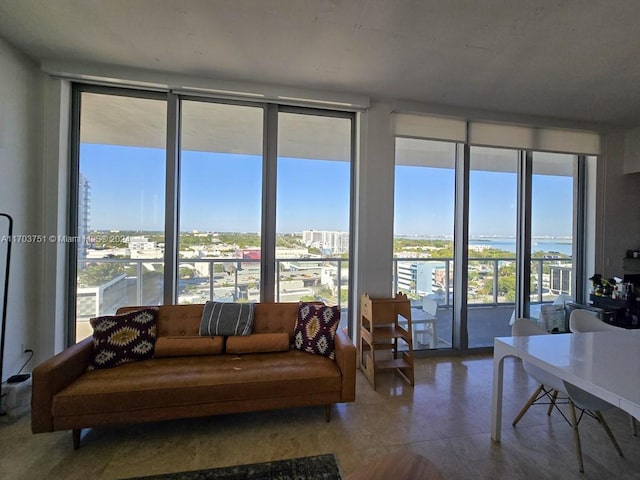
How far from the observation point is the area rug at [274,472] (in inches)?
61.4

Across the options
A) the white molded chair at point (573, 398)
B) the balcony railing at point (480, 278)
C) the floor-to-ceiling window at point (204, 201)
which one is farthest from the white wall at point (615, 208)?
the floor-to-ceiling window at point (204, 201)

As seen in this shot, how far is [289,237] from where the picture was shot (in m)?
3.02

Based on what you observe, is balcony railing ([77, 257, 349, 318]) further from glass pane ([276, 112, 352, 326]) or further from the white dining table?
the white dining table

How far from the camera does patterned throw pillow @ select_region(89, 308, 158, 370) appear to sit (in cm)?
205

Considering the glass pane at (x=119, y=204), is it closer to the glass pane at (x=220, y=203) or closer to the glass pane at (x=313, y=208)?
the glass pane at (x=220, y=203)

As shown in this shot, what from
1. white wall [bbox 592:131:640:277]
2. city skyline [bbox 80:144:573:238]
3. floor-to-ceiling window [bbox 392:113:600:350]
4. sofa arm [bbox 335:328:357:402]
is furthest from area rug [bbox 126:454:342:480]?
white wall [bbox 592:131:640:277]

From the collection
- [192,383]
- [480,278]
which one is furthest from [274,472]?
[480,278]

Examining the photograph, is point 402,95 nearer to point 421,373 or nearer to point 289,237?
point 289,237

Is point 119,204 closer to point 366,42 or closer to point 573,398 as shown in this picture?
point 366,42

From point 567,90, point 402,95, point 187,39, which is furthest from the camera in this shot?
point 402,95

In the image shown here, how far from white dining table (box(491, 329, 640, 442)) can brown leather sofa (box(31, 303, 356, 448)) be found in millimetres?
983

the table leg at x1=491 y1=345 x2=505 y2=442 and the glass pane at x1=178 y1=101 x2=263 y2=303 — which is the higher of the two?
the glass pane at x1=178 y1=101 x2=263 y2=303

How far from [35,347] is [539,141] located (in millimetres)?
5518

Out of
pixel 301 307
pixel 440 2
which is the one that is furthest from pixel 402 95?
pixel 301 307
